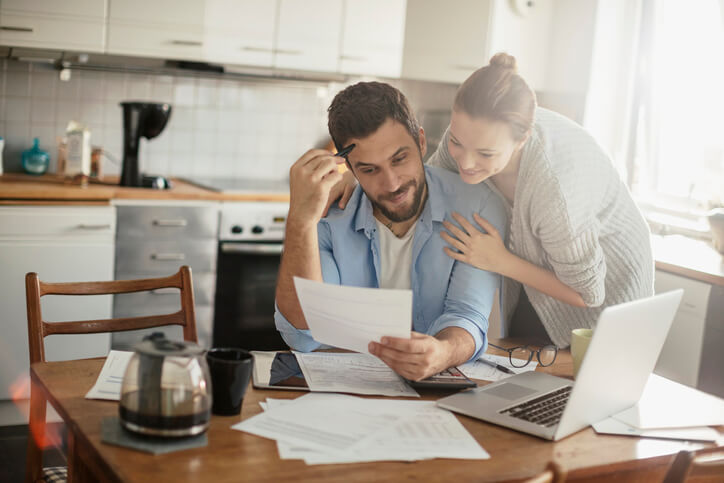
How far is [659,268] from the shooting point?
3043mm

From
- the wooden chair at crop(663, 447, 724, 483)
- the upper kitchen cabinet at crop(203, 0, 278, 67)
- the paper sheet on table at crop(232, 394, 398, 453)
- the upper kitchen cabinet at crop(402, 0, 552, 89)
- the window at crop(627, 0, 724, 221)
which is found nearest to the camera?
the wooden chair at crop(663, 447, 724, 483)

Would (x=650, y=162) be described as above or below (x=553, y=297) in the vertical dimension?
above

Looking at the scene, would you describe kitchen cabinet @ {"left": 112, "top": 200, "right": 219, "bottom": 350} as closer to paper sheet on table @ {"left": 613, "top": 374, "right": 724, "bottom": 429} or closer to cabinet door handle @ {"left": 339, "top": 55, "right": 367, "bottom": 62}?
cabinet door handle @ {"left": 339, "top": 55, "right": 367, "bottom": 62}

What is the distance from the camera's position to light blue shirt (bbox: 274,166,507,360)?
184 cm

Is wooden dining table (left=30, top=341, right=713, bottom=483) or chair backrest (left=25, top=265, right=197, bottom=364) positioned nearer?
wooden dining table (left=30, top=341, right=713, bottom=483)

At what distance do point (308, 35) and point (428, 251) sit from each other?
2.14 m

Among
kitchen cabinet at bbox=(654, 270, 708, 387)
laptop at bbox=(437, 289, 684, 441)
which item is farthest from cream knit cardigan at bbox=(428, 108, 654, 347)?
kitchen cabinet at bbox=(654, 270, 708, 387)

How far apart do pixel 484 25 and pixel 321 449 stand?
327 centimetres

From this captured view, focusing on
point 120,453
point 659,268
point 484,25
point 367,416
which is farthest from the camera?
point 484,25

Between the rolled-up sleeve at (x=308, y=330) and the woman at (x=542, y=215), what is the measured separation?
0.94ft

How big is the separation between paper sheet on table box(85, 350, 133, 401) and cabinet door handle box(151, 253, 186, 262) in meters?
1.80

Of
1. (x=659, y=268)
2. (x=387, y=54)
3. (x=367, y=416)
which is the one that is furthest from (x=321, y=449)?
(x=387, y=54)

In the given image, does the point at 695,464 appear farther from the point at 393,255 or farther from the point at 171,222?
the point at 171,222

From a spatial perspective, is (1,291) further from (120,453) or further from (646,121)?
(646,121)
